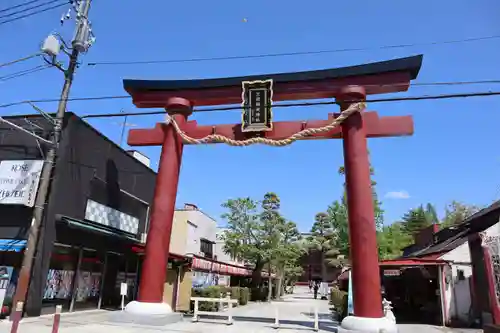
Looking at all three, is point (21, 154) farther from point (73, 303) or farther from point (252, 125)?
point (252, 125)

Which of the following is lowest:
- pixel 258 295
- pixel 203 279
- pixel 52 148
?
pixel 258 295

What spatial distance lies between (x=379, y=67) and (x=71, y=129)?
1220 cm

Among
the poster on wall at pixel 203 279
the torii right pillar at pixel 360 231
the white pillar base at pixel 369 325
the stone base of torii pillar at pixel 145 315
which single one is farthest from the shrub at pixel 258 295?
the white pillar base at pixel 369 325

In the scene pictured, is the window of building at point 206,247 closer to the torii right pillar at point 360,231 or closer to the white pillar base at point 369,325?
the torii right pillar at point 360,231

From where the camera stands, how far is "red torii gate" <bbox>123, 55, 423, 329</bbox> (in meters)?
12.0

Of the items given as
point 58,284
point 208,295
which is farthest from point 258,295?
point 58,284

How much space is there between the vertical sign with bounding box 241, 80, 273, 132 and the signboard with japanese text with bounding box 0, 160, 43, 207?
25.8ft

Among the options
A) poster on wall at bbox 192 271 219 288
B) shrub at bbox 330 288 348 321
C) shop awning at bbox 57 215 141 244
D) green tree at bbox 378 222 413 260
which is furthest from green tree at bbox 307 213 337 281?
shop awning at bbox 57 215 141 244

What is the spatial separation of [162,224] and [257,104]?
19.1 ft

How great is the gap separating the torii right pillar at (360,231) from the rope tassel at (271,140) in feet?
0.75

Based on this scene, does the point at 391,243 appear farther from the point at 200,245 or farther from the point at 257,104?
the point at 257,104

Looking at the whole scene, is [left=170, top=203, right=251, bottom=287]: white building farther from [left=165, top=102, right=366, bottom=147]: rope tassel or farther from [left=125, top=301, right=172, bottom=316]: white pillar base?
[left=165, top=102, right=366, bottom=147]: rope tassel

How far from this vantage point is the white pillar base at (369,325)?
1079cm

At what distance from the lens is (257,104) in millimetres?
14227
